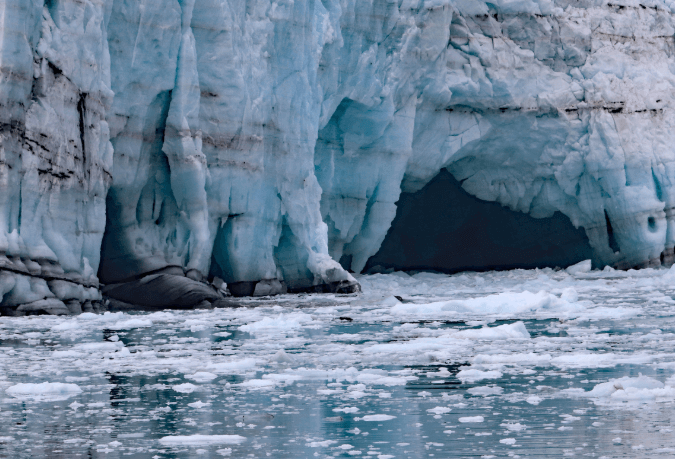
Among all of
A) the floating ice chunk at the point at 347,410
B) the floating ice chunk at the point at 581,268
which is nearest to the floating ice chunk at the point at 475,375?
the floating ice chunk at the point at 347,410

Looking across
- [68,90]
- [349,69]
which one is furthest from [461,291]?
[68,90]

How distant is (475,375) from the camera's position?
5277mm

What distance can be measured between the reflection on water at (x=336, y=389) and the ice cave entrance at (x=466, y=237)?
1292 centimetres

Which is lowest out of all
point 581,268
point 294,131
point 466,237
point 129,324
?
point 129,324

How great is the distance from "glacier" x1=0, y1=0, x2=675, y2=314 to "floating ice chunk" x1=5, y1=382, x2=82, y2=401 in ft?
17.6

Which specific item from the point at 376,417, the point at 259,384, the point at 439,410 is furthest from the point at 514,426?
the point at 259,384

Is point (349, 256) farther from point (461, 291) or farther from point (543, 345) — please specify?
point (543, 345)

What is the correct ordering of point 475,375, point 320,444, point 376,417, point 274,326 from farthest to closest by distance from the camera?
point 274,326
point 475,375
point 376,417
point 320,444

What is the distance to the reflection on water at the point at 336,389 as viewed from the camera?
352cm

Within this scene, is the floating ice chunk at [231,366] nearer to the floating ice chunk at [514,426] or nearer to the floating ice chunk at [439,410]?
the floating ice chunk at [439,410]

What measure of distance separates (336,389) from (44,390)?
1.62 m

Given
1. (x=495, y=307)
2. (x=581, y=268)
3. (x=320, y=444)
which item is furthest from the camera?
(x=581, y=268)

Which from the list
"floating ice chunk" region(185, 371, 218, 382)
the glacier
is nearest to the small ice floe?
"floating ice chunk" region(185, 371, 218, 382)

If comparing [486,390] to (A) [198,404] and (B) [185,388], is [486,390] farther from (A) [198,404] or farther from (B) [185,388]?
(B) [185,388]
